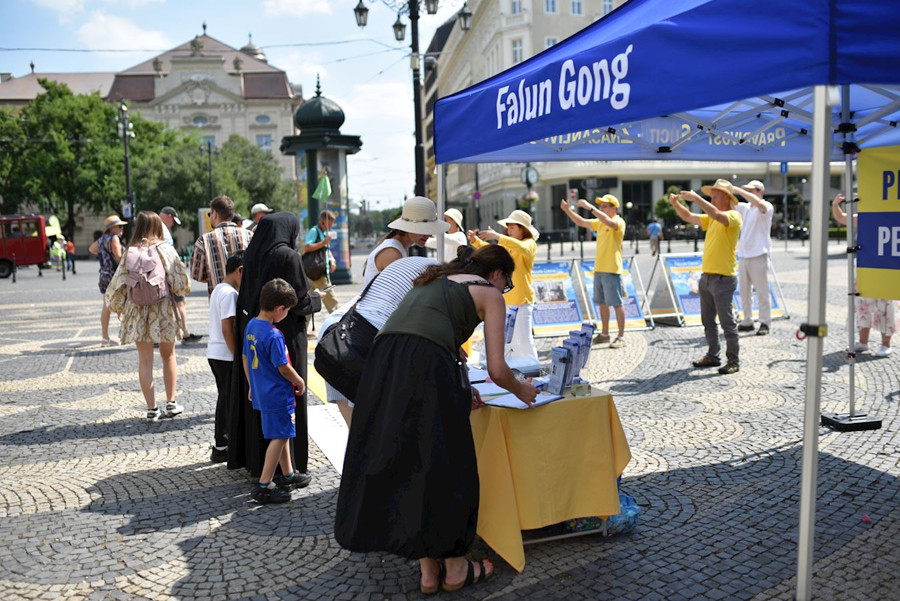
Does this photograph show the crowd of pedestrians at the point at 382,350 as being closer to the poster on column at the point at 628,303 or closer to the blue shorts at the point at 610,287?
the blue shorts at the point at 610,287

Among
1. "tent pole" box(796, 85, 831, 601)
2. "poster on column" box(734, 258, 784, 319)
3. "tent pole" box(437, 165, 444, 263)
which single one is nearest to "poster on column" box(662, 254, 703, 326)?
"poster on column" box(734, 258, 784, 319)

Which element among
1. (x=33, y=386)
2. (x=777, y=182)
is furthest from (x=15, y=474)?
(x=777, y=182)

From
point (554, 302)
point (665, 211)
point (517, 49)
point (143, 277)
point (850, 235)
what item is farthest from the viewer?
point (517, 49)

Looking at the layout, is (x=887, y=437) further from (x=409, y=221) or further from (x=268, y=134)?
(x=268, y=134)

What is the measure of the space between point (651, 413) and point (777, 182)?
181 feet

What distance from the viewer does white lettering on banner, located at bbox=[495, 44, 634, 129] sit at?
3684 millimetres

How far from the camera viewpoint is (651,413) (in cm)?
637

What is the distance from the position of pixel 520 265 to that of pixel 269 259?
3.52 m

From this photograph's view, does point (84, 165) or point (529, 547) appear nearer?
point (529, 547)

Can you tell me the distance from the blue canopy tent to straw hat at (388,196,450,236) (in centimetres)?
75

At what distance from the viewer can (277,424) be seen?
4445 millimetres

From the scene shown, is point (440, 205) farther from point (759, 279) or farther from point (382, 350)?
point (759, 279)

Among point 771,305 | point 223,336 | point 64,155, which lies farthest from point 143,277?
point 64,155

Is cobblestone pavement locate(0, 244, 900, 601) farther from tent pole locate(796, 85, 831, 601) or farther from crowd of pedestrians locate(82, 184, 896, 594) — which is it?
tent pole locate(796, 85, 831, 601)
